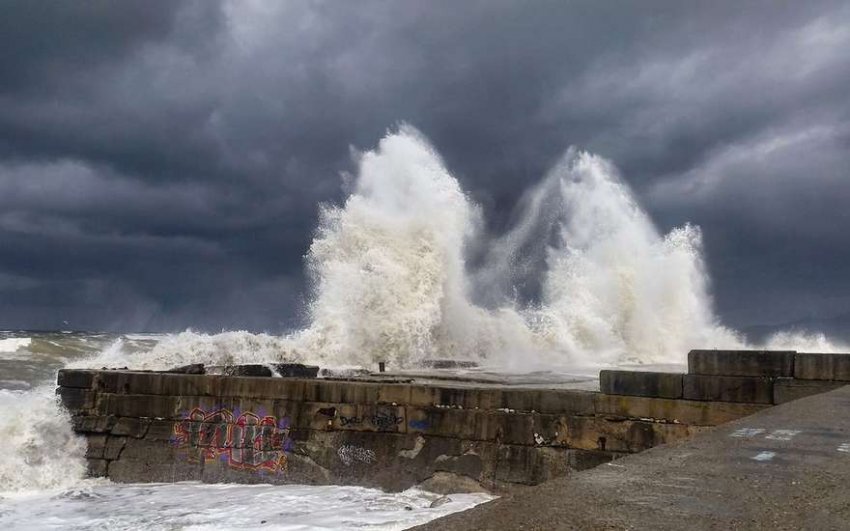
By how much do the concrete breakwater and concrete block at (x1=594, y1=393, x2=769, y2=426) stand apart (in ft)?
0.03

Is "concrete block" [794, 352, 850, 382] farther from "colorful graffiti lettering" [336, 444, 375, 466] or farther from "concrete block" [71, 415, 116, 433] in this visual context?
"concrete block" [71, 415, 116, 433]

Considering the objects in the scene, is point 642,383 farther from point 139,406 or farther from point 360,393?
point 139,406

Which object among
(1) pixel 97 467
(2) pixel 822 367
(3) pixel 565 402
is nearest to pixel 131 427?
(1) pixel 97 467

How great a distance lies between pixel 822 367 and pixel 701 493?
535 cm

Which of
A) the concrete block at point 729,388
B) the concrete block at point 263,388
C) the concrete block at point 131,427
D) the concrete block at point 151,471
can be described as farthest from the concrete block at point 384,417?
the concrete block at point 729,388

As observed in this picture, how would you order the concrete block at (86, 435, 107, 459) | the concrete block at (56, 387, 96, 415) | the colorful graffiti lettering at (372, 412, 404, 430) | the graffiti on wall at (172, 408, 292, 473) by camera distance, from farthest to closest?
the concrete block at (56, 387, 96, 415) → the concrete block at (86, 435, 107, 459) → the graffiti on wall at (172, 408, 292, 473) → the colorful graffiti lettering at (372, 412, 404, 430)

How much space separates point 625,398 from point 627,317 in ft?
74.3

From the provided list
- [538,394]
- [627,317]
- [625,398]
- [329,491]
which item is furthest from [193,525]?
[627,317]

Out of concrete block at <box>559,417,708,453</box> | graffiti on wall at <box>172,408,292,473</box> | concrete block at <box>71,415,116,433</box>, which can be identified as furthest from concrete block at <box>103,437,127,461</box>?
concrete block at <box>559,417,708,453</box>

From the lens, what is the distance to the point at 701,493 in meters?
3.00

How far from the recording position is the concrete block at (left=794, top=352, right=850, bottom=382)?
24.3 ft

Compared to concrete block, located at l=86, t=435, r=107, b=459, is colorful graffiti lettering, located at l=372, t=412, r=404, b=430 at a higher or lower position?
higher

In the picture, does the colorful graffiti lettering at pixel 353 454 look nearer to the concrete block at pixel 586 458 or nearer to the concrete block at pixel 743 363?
the concrete block at pixel 586 458

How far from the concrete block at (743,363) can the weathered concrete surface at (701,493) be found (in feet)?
9.80
